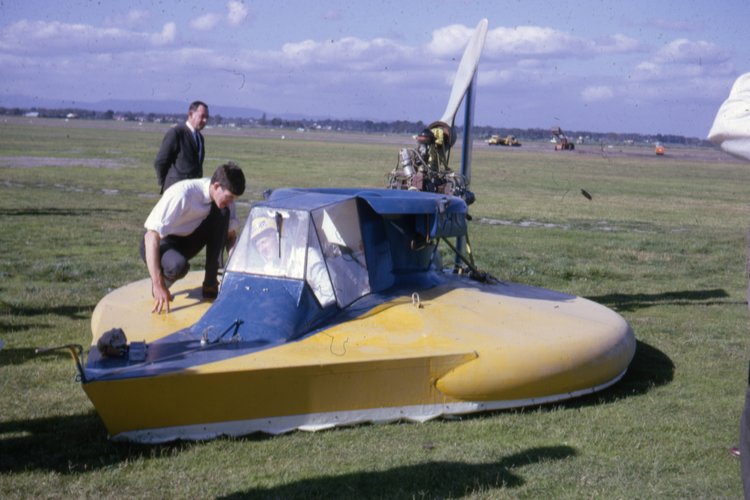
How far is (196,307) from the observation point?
244 inches

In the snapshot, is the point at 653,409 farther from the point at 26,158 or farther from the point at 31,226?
the point at 26,158

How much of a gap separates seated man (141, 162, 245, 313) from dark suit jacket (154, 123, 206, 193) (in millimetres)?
1357

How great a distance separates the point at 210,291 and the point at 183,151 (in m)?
1.99

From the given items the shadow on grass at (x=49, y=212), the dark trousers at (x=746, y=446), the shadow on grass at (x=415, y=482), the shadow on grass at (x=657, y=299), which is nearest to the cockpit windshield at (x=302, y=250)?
the shadow on grass at (x=415, y=482)

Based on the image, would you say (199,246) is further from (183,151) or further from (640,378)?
(640,378)

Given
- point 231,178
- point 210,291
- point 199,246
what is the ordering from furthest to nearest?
point 199,246 → point 210,291 → point 231,178

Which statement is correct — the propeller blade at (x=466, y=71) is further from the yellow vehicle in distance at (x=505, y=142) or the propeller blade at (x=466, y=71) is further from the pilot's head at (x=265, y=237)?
the yellow vehicle in distance at (x=505, y=142)

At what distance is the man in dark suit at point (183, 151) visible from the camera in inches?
319

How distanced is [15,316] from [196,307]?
286 centimetres

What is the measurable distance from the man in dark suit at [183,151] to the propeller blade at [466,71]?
2315 millimetres

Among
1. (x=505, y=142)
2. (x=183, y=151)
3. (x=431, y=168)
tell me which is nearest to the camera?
(x=183, y=151)

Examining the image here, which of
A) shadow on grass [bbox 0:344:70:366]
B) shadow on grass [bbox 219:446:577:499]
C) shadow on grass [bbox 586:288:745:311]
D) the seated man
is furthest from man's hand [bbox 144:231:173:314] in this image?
shadow on grass [bbox 586:288:745:311]

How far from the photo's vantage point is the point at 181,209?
6266 millimetres

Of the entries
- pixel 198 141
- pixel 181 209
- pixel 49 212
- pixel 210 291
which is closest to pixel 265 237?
pixel 181 209
